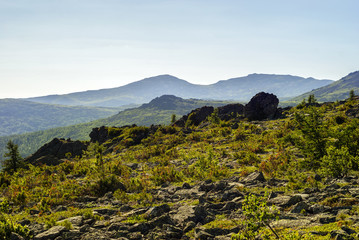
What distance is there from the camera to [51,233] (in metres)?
13.2

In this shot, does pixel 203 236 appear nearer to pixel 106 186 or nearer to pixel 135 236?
pixel 135 236

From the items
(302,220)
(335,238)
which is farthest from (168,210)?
(335,238)

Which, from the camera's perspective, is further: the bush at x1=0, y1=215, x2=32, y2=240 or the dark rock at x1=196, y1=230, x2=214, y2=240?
the dark rock at x1=196, y1=230, x2=214, y2=240

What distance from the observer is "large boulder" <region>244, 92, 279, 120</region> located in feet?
271

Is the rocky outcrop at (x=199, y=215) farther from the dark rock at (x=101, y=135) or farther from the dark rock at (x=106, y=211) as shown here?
the dark rock at (x=101, y=135)

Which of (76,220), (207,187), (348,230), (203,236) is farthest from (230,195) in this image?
(76,220)

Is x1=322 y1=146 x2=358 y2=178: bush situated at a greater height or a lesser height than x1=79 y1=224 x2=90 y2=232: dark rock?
greater

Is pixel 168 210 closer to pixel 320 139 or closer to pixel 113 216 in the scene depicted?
pixel 113 216

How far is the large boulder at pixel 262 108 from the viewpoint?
8275cm

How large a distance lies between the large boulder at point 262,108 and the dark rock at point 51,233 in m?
77.2

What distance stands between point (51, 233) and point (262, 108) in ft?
270

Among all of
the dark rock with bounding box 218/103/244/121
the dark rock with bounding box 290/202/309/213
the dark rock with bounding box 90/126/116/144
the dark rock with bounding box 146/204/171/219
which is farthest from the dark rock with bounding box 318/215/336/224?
the dark rock with bounding box 218/103/244/121

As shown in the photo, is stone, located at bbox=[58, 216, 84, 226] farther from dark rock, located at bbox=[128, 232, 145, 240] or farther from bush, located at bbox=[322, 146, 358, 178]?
bush, located at bbox=[322, 146, 358, 178]

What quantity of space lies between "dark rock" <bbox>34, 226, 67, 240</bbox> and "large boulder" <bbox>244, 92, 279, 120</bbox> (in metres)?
77.2
